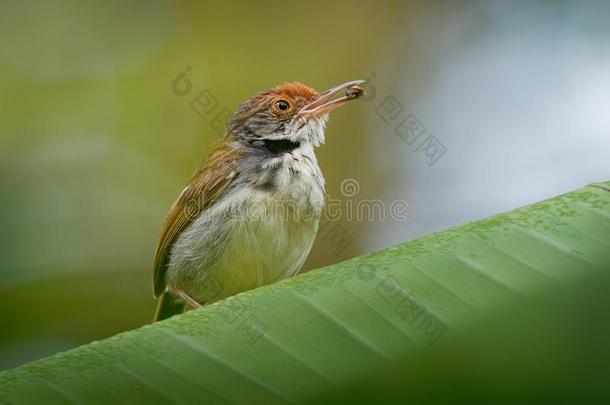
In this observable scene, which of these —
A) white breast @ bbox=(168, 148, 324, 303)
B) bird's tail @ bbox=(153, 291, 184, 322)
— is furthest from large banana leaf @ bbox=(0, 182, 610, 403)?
bird's tail @ bbox=(153, 291, 184, 322)

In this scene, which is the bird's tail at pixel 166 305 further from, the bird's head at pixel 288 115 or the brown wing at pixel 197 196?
the bird's head at pixel 288 115

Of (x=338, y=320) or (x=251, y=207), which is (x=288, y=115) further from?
(x=338, y=320)

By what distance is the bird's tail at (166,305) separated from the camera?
15.9 ft

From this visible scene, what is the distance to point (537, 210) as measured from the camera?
1936 mm

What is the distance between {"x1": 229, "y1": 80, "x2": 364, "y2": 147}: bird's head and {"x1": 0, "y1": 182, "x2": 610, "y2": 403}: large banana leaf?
2804mm

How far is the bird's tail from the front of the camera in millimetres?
4852

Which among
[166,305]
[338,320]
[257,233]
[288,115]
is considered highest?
[288,115]

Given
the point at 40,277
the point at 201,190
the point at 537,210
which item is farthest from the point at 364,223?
the point at 537,210

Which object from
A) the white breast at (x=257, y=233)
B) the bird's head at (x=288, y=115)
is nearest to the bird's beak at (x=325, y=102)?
the bird's head at (x=288, y=115)

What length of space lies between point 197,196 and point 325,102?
0.99 m

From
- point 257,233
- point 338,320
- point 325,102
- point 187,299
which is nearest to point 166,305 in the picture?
point 187,299

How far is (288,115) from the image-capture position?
15.7ft

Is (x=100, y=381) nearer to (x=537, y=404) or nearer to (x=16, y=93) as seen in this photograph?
(x=537, y=404)

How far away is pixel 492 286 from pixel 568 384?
1.14 feet
